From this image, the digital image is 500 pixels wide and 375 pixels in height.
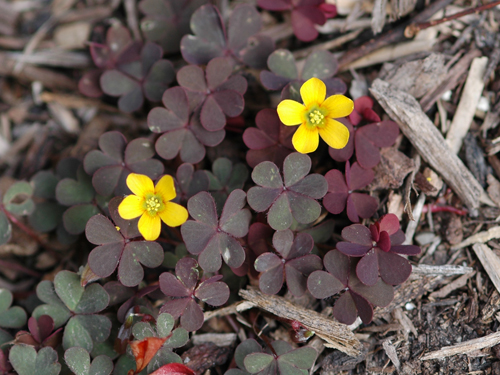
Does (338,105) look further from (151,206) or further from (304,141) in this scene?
(151,206)

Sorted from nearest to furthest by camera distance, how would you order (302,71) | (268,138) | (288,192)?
(288,192) → (268,138) → (302,71)

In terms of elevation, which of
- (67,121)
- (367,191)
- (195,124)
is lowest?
(67,121)

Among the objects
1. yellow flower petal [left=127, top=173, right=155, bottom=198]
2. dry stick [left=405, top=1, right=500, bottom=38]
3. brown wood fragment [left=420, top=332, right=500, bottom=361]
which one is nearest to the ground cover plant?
yellow flower petal [left=127, top=173, right=155, bottom=198]

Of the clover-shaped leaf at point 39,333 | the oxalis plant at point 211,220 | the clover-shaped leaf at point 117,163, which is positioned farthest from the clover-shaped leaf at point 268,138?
the clover-shaped leaf at point 39,333

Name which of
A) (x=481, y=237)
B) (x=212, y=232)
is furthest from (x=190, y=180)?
(x=481, y=237)

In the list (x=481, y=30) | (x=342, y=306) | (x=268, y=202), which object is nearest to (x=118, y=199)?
(x=268, y=202)

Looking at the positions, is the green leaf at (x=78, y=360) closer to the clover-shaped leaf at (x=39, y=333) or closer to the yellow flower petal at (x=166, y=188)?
the clover-shaped leaf at (x=39, y=333)

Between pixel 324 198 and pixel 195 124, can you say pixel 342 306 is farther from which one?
pixel 195 124
